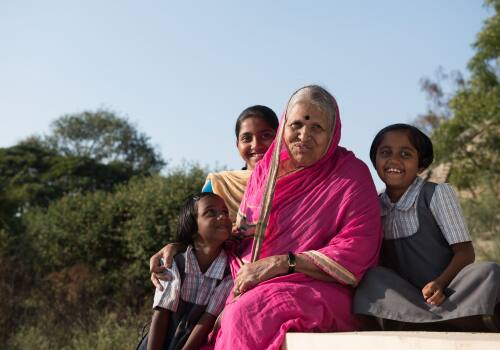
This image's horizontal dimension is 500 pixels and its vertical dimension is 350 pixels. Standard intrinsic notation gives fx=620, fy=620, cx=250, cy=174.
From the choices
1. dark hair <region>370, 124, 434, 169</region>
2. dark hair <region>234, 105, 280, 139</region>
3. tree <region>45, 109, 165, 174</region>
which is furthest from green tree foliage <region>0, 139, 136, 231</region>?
dark hair <region>370, 124, 434, 169</region>

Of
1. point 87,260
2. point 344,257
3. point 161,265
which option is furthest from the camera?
point 87,260

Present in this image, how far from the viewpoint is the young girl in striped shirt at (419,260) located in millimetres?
3037

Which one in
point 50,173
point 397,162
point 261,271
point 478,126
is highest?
point 50,173

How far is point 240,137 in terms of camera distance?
190 inches

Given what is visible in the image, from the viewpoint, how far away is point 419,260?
3.48 m

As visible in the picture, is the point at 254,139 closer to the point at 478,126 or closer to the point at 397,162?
the point at 397,162

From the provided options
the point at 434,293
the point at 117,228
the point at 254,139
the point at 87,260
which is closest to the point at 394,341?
the point at 434,293

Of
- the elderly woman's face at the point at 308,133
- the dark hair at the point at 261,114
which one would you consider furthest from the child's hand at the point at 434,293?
the dark hair at the point at 261,114

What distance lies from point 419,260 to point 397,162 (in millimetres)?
589

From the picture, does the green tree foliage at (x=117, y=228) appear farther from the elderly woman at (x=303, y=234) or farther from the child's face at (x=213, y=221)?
the elderly woman at (x=303, y=234)

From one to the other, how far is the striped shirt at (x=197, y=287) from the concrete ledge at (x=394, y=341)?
2.41 ft

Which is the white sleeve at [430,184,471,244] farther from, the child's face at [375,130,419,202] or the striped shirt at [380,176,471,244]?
the child's face at [375,130,419,202]

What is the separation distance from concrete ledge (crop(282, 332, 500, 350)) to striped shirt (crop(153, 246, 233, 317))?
74cm

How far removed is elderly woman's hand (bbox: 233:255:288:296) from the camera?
131 inches
